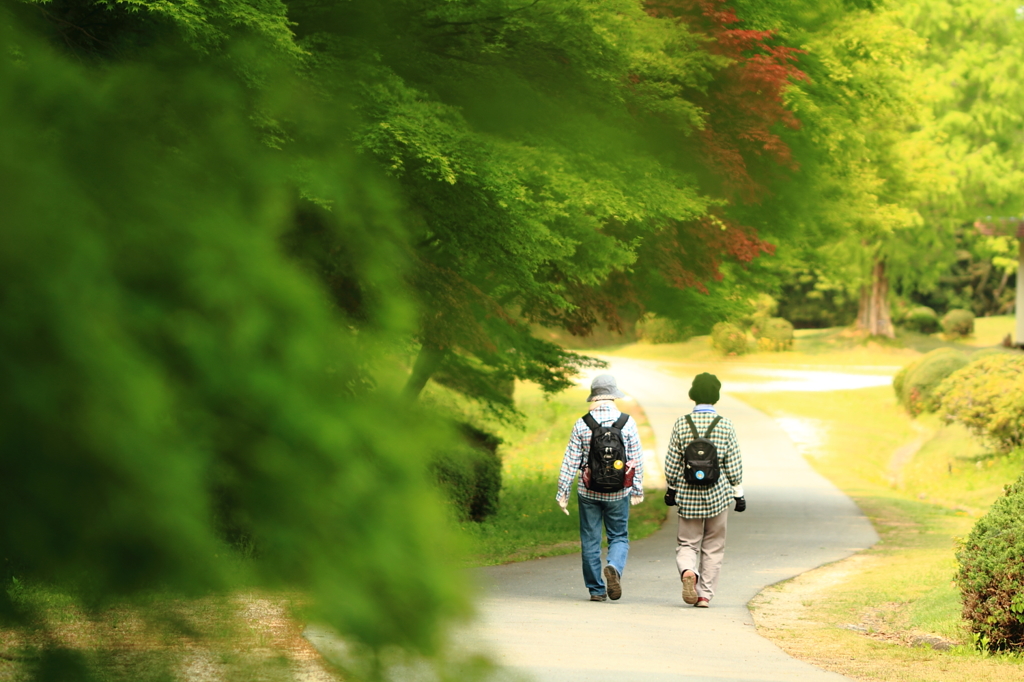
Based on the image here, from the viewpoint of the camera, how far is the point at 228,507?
642 mm

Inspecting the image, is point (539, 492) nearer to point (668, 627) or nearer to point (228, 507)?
point (668, 627)

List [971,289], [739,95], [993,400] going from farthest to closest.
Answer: [971,289]
[993,400]
[739,95]

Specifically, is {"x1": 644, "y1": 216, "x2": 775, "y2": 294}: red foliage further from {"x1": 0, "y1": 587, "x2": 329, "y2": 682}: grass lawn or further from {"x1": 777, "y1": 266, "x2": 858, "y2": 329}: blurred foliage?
{"x1": 777, "y1": 266, "x2": 858, "y2": 329}: blurred foliage

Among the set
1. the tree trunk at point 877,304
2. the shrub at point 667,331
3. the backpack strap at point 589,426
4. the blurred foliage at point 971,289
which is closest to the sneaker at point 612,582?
the backpack strap at point 589,426

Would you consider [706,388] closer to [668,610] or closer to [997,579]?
Answer: [668,610]

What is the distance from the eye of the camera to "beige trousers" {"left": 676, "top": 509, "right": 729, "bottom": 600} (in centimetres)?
845

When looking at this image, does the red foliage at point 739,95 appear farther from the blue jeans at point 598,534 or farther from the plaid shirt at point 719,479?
the blue jeans at point 598,534

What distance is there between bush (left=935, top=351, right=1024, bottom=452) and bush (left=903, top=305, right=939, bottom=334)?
34.3 metres

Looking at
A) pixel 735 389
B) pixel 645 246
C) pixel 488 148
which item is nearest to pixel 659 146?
pixel 488 148

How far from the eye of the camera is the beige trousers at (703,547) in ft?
27.7

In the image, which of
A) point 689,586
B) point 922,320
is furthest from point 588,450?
point 922,320

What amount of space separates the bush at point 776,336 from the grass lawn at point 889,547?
10809mm

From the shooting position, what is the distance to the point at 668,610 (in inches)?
329

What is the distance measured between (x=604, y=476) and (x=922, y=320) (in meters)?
49.9
